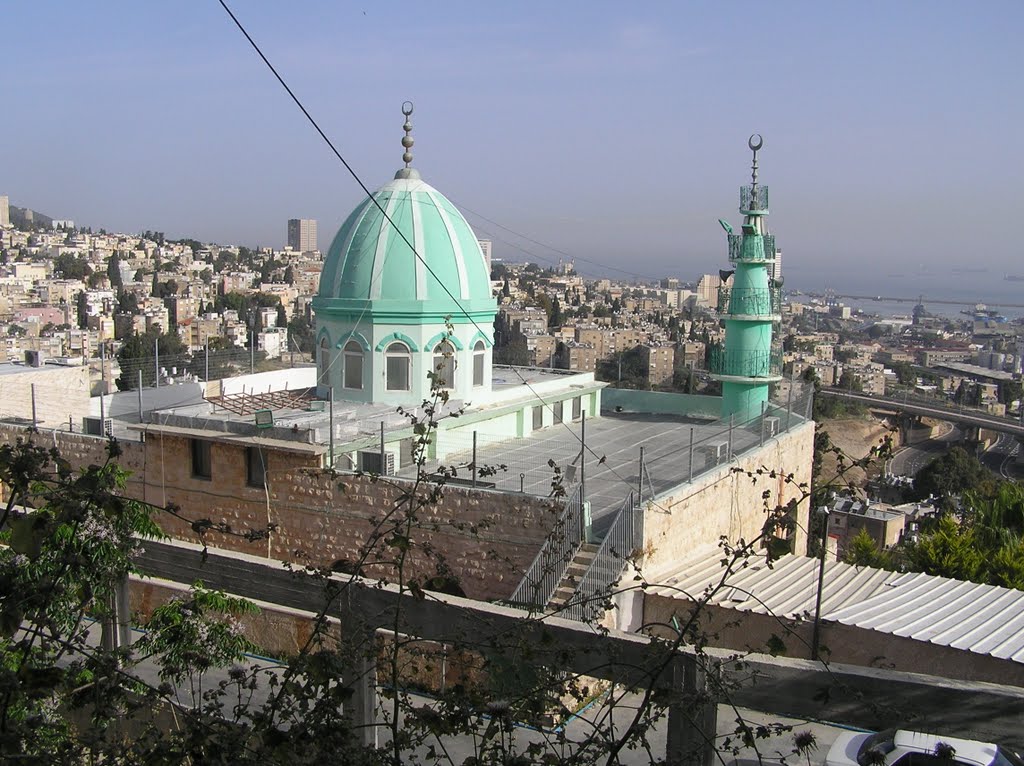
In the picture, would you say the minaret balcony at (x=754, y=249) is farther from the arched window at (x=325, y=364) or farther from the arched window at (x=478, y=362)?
the arched window at (x=325, y=364)

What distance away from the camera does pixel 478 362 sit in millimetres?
15750

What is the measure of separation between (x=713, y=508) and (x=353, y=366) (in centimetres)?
617

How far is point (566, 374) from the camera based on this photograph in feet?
63.4

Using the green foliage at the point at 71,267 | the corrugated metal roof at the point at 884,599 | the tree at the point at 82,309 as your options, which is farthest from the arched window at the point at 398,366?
the green foliage at the point at 71,267

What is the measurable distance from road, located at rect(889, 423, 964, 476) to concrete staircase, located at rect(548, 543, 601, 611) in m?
76.7

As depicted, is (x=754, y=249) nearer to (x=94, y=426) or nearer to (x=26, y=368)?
(x=94, y=426)

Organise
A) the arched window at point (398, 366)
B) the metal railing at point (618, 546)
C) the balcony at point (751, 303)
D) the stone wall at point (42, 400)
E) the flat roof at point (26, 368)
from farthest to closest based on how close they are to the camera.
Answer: the flat roof at point (26, 368), the stone wall at point (42, 400), the balcony at point (751, 303), the arched window at point (398, 366), the metal railing at point (618, 546)

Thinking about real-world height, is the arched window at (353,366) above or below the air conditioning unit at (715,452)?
above

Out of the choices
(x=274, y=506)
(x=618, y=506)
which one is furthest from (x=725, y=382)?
(x=274, y=506)

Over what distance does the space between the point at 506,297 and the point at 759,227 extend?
10035 centimetres

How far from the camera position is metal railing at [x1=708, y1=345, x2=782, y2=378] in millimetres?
17578

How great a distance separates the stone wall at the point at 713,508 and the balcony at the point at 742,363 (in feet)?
4.19

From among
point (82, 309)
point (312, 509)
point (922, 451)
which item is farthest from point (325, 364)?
point (922, 451)

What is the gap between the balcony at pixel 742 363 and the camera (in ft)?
57.7
